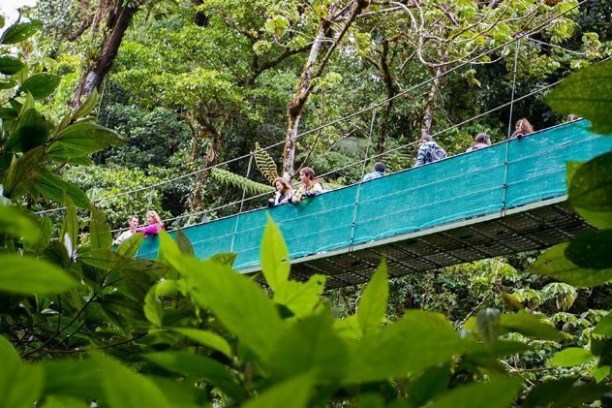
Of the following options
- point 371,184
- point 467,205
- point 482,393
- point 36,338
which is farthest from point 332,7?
point 482,393

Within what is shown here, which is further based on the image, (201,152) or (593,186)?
(201,152)

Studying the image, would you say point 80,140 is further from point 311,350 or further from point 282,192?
point 282,192

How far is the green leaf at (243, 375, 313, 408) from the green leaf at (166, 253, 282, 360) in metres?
0.06

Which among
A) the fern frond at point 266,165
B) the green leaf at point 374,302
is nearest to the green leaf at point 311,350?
the green leaf at point 374,302

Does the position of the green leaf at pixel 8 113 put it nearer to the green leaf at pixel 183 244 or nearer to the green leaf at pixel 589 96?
the green leaf at pixel 183 244

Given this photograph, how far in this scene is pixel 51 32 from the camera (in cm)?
1061

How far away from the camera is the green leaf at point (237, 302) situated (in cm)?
25

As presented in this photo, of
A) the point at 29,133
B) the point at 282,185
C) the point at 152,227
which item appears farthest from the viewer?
the point at 282,185

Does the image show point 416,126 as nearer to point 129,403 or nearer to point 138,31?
point 138,31

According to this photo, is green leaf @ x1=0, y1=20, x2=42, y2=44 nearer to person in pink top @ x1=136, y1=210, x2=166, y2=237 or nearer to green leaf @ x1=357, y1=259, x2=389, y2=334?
person in pink top @ x1=136, y1=210, x2=166, y2=237

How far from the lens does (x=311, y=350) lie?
23 cm

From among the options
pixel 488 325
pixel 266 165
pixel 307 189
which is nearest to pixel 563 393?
pixel 488 325

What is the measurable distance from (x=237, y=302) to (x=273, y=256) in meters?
0.11

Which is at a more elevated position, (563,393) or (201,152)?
(201,152)
